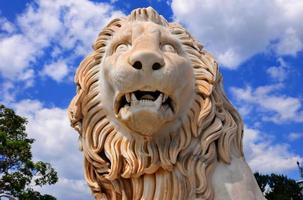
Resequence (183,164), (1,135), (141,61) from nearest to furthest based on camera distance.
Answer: (141,61), (183,164), (1,135)

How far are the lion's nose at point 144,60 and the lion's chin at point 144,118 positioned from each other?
0.20 metres

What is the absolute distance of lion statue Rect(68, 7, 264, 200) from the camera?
237cm

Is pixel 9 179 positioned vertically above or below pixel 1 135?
below

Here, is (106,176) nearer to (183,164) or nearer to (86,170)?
(86,170)

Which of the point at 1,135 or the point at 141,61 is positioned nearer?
the point at 141,61

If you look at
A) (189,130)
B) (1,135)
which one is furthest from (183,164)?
(1,135)

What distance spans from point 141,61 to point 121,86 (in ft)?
0.55

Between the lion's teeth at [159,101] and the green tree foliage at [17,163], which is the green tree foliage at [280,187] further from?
the lion's teeth at [159,101]

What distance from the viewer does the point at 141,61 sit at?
2.32m

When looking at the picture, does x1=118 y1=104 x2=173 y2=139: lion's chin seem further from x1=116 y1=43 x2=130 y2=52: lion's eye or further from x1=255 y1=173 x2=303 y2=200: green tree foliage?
x1=255 y1=173 x2=303 y2=200: green tree foliage

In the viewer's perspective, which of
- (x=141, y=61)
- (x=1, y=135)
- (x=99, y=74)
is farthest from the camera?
(x=1, y=135)

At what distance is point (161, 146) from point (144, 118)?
0.80ft

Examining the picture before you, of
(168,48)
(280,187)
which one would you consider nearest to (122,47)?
(168,48)

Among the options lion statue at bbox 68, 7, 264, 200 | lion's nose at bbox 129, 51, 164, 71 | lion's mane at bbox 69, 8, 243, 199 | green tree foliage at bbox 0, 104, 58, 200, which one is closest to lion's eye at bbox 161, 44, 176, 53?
lion statue at bbox 68, 7, 264, 200
